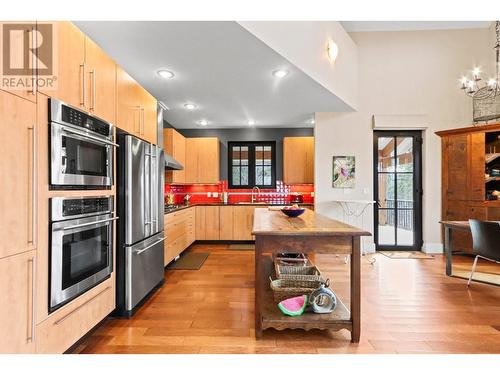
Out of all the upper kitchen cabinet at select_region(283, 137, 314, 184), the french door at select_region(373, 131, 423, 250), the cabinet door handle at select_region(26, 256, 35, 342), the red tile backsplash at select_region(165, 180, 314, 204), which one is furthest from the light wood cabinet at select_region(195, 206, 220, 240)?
the cabinet door handle at select_region(26, 256, 35, 342)

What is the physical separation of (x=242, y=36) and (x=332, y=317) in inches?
106

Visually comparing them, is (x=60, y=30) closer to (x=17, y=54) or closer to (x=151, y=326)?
(x=17, y=54)

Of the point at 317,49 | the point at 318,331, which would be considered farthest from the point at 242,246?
the point at 317,49

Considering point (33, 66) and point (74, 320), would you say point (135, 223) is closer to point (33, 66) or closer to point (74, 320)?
point (74, 320)

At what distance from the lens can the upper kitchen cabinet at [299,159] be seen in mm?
6117

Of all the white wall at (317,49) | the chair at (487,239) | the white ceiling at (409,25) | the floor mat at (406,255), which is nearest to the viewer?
the white wall at (317,49)

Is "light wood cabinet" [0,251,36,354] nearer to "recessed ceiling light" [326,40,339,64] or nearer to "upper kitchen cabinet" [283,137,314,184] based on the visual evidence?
"recessed ceiling light" [326,40,339,64]

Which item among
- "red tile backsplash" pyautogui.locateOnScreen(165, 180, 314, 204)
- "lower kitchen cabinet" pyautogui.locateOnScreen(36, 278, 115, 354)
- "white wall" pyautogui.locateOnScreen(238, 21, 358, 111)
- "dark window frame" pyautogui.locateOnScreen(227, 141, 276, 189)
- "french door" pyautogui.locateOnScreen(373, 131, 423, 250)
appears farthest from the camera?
"dark window frame" pyautogui.locateOnScreen(227, 141, 276, 189)

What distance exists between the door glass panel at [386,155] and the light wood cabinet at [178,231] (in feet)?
12.6

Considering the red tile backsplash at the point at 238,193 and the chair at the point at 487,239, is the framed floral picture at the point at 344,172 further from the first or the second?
the chair at the point at 487,239

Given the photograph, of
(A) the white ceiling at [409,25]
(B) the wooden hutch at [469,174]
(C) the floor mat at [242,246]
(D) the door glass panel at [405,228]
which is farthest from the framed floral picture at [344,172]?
(A) the white ceiling at [409,25]

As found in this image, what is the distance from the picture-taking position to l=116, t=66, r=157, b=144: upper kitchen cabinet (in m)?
2.60

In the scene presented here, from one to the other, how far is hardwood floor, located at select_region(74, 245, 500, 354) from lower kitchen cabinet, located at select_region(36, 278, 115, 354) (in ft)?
0.62
